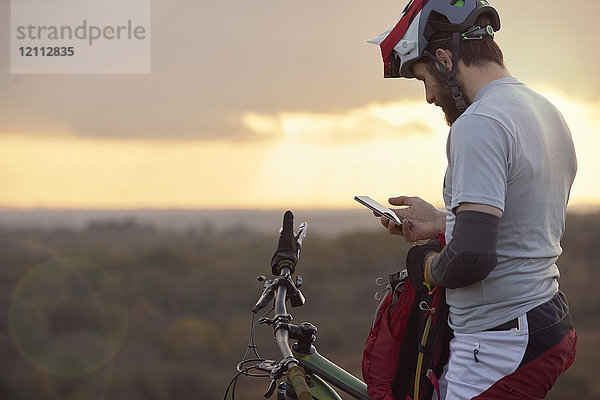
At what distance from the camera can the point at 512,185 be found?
135cm

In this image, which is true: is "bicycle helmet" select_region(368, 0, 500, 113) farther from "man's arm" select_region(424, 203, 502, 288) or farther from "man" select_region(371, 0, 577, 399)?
"man's arm" select_region(424, 203, 502, 288)

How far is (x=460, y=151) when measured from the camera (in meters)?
1.32

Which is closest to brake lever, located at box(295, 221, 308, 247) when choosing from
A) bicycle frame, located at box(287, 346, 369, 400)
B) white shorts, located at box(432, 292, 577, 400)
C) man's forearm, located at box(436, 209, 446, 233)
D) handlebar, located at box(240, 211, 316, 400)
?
handlebar, located at box(240, 211, 316, 400)

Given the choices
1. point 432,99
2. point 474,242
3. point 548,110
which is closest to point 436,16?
point 432,99

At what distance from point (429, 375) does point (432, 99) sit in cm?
73

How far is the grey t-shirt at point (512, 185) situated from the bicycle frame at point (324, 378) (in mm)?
560

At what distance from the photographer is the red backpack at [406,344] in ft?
5.41

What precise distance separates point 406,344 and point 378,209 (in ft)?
1.29

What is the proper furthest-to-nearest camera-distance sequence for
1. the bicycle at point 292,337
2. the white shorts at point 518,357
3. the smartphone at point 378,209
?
the bicycle at point 292,337, the smartphone at point 378,209, the white shorts at point 518,357

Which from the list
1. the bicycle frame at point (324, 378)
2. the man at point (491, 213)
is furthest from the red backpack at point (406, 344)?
the bicycle frame at point (324, 378)

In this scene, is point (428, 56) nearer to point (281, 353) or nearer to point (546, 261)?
point (546, 261)

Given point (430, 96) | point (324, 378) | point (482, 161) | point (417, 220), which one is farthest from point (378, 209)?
point (324, 378)

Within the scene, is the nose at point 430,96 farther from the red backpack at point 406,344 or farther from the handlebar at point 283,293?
the handlebar at point 283,293

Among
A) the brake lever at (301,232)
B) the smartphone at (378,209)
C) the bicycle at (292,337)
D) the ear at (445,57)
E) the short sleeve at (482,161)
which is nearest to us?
the short sleeve at (482,161)
